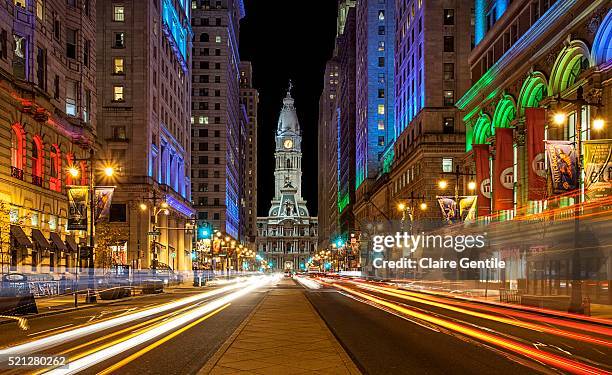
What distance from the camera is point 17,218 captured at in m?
45.5

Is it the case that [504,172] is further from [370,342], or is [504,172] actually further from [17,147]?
[370,342]

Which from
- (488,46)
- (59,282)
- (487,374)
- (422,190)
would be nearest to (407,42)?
(422,190)

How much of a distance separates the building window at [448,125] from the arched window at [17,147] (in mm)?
53651

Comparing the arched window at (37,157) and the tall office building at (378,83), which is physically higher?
the tall office building at (378,83)

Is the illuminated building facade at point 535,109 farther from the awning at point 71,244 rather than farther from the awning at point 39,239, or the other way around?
the awning at point 71,244

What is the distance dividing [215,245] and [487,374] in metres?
92.2

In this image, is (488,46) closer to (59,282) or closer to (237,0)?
(59,282)

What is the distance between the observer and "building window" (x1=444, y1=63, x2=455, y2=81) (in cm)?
8831

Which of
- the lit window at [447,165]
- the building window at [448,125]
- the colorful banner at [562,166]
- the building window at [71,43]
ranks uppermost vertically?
the building window at [71,43]

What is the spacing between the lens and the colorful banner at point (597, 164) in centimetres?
3309

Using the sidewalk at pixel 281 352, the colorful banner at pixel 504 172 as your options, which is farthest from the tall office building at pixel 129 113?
the sidewalk at pixel 281 352

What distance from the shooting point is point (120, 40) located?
86000 mm

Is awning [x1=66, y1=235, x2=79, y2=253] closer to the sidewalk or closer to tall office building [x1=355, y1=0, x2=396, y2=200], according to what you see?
the sidewalk

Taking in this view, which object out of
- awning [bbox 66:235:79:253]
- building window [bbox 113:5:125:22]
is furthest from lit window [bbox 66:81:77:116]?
building window [bbox 113:5:125:22]
